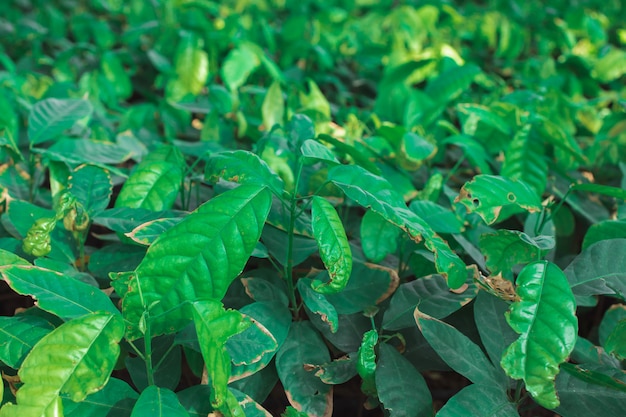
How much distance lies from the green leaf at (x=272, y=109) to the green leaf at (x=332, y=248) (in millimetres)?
673

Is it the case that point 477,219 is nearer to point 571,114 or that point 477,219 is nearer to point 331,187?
point 331,187

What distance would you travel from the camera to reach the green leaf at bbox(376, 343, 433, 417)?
84 cm

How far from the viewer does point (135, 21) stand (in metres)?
2.27

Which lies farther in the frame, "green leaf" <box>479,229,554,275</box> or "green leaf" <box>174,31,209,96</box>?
"green leaf" <box>174,31,209,96</box>

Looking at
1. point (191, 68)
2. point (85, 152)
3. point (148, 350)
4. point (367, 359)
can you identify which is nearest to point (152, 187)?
point (85, 152)

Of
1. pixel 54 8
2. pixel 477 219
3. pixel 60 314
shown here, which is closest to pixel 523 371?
pixel 477 219

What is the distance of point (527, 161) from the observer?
1240 mm

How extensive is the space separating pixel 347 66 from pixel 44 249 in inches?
60.1

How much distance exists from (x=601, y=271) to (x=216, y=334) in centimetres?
58

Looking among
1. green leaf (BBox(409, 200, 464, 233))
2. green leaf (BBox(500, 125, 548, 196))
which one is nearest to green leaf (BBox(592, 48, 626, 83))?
green leaf (BBox(500, 125, 548, 196))

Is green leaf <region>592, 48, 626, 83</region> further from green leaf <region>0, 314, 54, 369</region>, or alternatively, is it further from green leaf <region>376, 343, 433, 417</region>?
green leaf <region>0, 314, 54, 369</region>

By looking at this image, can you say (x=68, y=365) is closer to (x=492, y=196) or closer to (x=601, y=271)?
(x=492, y=196)

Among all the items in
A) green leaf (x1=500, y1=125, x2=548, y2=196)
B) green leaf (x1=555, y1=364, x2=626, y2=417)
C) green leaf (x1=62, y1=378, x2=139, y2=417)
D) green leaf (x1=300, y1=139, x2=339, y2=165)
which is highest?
green leaf (x1=300, y1=139, x2=339, y2=165)

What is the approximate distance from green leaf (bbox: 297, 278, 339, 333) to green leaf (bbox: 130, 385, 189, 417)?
23cm
